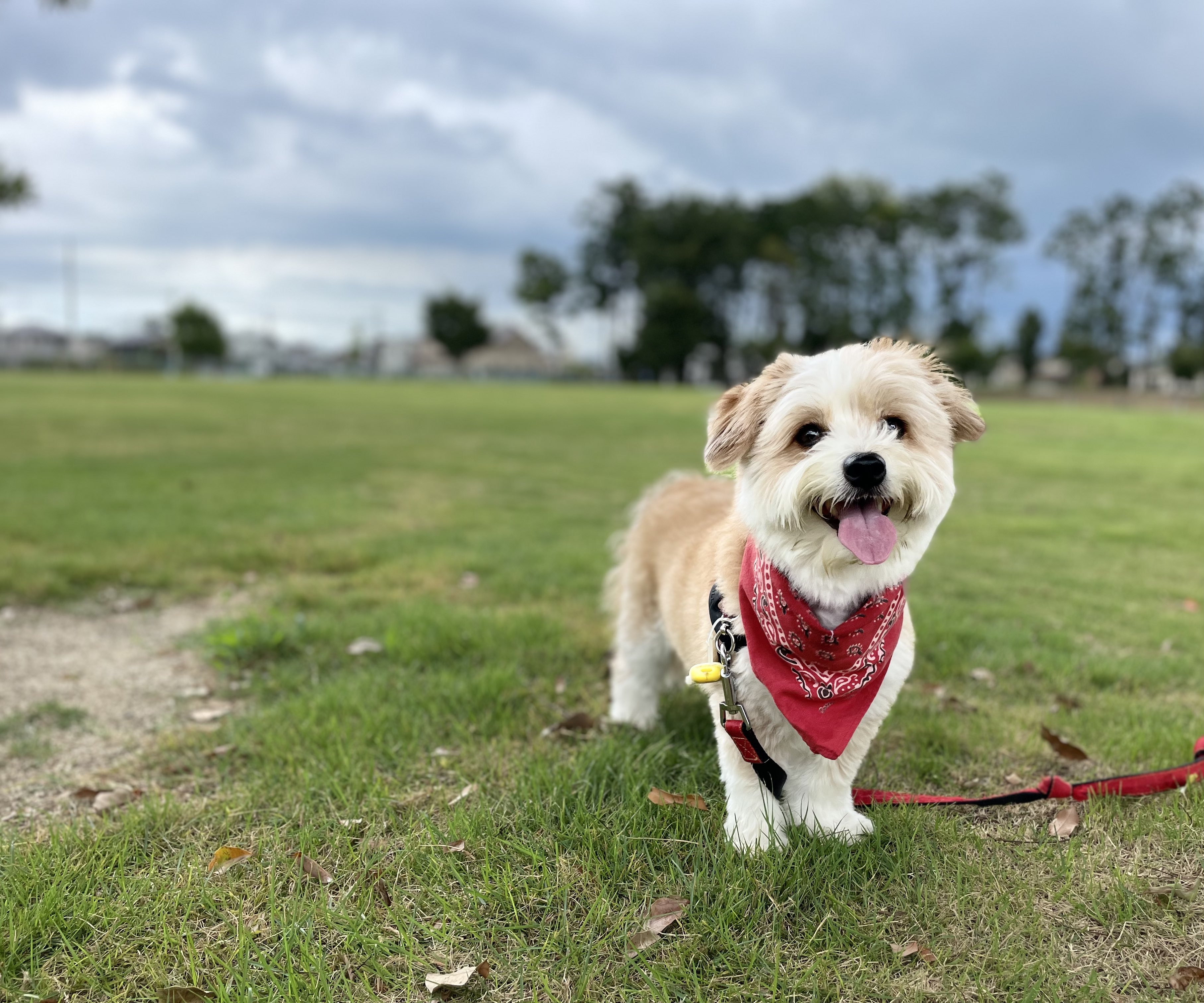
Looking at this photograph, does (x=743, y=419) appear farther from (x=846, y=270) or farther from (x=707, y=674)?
(x=846, y=270)

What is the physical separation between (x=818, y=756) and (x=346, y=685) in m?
2.50

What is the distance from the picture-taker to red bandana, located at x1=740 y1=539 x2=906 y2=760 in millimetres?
2645

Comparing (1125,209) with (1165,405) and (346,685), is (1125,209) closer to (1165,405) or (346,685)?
(1165,405)

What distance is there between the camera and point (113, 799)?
3.19 metres

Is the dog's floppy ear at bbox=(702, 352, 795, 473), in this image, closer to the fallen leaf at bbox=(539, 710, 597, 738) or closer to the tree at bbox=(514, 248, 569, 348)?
the fallen leaf at bbox=(539, 710, 597, 738)

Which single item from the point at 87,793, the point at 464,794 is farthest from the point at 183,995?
the point at 87,793

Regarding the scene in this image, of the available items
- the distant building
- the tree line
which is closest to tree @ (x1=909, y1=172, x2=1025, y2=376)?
the tree line

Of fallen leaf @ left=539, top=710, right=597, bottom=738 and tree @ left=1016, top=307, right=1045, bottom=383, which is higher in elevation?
tree @ left=1016, top=307, right=1045, bottom=383

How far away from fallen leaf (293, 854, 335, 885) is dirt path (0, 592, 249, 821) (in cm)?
119

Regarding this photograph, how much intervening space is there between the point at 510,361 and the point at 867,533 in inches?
5244

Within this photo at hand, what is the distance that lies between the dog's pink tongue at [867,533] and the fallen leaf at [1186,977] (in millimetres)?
1366

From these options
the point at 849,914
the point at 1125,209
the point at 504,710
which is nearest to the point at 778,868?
the point at 849,914

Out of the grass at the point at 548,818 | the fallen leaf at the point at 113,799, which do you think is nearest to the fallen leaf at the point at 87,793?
the fallen leaf at the point at 113,799

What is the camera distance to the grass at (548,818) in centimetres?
228
